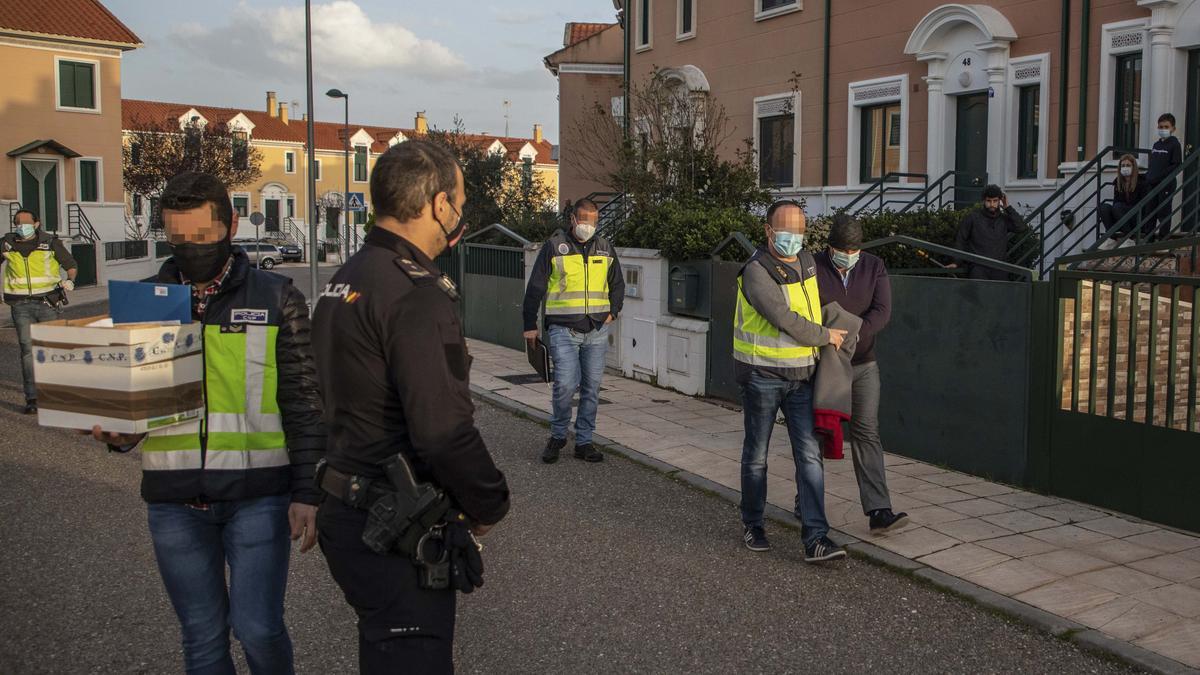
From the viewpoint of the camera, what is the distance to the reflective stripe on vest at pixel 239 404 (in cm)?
344

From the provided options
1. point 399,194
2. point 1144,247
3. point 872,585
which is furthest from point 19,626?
point 1144,247

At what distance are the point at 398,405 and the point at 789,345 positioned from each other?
11.3 ft

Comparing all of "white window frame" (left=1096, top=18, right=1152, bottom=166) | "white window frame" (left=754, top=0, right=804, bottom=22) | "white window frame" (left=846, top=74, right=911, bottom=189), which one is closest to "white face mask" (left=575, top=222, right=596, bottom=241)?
"white window frame" (left=1096, top=18, right=1152, bottom=166)

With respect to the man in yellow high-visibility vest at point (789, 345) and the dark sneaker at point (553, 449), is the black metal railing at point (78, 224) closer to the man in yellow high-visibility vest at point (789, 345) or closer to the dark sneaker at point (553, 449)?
the dark sneaker at point (553, 449)

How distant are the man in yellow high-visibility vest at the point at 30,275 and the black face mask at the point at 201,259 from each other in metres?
8.10

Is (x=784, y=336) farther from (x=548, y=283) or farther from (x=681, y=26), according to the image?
(x=681, y=26)

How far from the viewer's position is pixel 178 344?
11.1ft

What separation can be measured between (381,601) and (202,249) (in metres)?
1.35

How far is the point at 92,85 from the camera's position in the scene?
39.4 m

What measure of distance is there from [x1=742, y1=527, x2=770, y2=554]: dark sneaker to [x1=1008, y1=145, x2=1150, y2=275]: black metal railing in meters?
6.75

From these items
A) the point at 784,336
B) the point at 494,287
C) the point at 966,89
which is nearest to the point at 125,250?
the point at 494,287

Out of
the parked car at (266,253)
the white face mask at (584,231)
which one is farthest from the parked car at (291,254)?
the white face mask at (584,231)

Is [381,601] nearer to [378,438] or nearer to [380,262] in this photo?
[378,438]

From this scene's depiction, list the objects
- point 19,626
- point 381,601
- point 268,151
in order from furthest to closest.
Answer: point 268,151
point 19,626
point 381,601
